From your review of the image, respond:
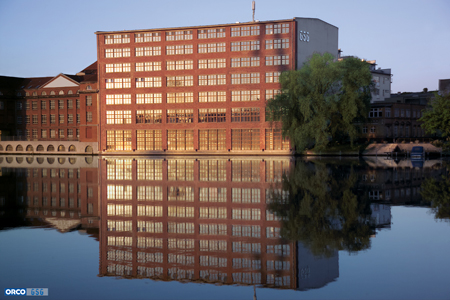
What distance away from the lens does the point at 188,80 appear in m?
75.9

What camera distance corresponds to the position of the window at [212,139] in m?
74.3

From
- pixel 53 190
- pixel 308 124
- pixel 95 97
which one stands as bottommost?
pixel 53 190

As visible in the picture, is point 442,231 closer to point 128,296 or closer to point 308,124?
point 128,296

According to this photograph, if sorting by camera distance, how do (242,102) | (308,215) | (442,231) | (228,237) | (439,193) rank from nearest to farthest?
(228,237), (442,231), (308,215), (439,193), (242,102)

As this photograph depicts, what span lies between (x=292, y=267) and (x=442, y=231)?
5055 mm

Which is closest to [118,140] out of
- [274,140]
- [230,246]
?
[274,140]

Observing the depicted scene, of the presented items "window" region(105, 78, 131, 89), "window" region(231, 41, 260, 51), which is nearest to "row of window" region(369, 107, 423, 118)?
Answer: "window" region(231, 41, 260, 51)

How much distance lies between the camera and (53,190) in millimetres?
19656

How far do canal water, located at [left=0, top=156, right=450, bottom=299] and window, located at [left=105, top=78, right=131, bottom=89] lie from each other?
6416 cm

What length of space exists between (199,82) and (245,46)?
9.85 metres

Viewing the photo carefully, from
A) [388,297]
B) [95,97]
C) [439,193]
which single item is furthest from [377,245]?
A: [95,97]

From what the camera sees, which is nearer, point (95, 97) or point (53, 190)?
point (53, 190)

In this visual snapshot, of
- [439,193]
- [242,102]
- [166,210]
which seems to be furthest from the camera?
[242,102]

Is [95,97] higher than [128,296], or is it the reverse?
[95,97]
